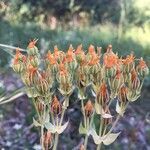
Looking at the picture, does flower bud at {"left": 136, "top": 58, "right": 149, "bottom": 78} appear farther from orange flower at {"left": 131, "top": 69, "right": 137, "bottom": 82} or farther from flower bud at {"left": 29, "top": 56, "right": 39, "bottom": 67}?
flower bud at {"left": 29, "top": 56, "right": 39, "bottom": 67}

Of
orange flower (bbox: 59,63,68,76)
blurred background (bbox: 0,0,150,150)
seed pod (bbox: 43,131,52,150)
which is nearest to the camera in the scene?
orange flower (bbox: 59,63,68,76)

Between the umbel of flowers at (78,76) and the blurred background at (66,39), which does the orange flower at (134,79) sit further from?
the blurred background at (66,39)

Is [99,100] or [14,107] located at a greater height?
[99,100]

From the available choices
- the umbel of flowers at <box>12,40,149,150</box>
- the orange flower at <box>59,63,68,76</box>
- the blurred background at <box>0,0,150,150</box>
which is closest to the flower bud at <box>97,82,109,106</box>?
the umbel of flowers at <box>12,40,149,150</box>

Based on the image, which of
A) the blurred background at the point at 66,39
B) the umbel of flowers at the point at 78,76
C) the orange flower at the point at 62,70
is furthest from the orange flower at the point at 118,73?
the blurred background at the point at 66,39

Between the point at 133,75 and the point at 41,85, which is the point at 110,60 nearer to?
the point at 133,75

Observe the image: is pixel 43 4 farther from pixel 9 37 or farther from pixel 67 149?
pixel 67 149

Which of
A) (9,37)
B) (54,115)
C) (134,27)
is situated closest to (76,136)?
(54,115)

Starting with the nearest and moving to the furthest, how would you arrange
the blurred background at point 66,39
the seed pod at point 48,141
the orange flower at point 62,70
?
the orange flower at point 62,70 < the seed pod at point 48,141 < the blurred background at point 66,39
